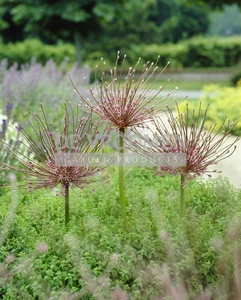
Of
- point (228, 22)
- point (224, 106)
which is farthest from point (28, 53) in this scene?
point (228, 22)

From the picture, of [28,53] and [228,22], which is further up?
[228,22]

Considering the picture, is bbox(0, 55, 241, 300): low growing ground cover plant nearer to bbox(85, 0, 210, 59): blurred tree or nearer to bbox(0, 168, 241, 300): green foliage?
bbox(0, 168, 241, 300): green foliage

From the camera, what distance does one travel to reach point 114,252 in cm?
326

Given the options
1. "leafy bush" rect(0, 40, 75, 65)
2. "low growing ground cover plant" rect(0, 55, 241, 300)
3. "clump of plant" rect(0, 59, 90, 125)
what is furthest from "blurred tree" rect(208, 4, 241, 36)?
"low growing ground cover plant" rect(0, 55, 241, 300)

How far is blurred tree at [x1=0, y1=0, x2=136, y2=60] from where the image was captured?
63.6 ft

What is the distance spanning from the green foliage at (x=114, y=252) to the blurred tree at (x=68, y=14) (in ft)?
52.3

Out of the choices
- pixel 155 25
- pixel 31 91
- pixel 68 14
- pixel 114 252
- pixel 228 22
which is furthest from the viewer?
pixel 228 22

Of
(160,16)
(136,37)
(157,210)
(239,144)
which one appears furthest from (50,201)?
(160,16)

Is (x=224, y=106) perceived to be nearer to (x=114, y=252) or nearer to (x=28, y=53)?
(x=114, y=252)

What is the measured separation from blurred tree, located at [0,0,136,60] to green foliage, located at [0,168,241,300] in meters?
16.0

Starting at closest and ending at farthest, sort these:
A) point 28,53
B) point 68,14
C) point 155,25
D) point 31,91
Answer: point 31,91 → point 68,14 → point 28,53 → point 155,25

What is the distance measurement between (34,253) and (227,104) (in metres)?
6.08

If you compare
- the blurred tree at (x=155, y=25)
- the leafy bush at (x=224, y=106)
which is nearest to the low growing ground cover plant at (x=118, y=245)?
the leafy bush at (x=224, y=106)

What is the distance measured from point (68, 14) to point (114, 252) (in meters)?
16.9
